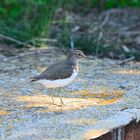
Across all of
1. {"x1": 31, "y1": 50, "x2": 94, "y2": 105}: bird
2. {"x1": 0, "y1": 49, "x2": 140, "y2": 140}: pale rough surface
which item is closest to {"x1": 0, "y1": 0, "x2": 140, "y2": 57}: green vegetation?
{"x1": 0, "y1": 49, "x2": 140, "y2": 140}: pale rough surface

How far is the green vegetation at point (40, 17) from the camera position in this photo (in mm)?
10766

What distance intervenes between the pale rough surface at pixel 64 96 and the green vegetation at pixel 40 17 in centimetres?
58

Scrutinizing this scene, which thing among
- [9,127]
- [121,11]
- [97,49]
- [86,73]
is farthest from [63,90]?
[121,11]

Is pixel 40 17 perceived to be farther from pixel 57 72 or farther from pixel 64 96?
pixel 57 72

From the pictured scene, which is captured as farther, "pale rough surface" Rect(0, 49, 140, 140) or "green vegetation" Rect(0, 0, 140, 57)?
"green vegetation" Rect(0, 0, 140, 57)

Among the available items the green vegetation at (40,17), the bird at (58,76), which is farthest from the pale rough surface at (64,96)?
the green vegetation at (40,17)

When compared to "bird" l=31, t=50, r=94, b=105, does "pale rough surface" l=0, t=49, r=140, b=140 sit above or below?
below

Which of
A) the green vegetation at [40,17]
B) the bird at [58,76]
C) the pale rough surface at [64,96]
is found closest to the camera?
the pale rough surface at [64,96]

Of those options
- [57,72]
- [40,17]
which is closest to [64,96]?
[57,72]

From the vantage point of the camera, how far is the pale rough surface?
6359 millimetres

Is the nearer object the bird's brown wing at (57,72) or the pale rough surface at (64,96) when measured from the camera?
the pale rough surface at (64,96)

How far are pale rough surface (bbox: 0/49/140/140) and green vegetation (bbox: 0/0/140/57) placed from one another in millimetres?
583

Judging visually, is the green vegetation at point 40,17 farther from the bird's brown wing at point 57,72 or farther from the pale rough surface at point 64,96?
the bird's brown wing at point 57,72

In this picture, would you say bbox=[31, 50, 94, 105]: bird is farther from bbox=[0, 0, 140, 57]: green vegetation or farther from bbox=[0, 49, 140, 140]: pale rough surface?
bbox=[0, 0, 140, 57]: green vegetation
